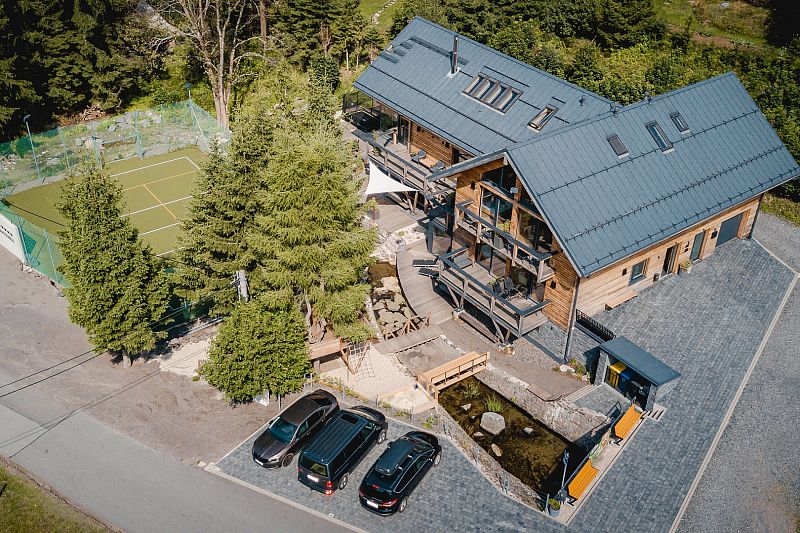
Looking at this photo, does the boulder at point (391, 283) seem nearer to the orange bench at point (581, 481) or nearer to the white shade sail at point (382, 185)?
the white shade sail at point (382, 185)

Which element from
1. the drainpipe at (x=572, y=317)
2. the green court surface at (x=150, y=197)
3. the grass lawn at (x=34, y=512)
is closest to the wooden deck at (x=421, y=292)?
the drainpipe at (x=572, y=317)

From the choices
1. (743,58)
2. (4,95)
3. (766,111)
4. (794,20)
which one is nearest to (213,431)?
(4,95)

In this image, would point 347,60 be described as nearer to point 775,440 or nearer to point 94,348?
point 94,348

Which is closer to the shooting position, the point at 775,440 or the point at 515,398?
the point at 775,440

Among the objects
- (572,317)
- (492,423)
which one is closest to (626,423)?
(572,317)

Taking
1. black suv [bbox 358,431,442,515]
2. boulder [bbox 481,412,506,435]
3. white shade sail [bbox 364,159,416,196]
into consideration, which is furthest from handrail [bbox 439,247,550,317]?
black suv [bbox 358,431,442,515]

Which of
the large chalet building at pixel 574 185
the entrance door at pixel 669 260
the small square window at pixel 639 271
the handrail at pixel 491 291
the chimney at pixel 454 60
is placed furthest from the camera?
the chimney at pixel 454 60

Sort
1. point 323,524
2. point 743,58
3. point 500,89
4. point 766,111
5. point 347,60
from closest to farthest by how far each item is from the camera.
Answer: point 323,524 → point 500,89 → point 766,111 → point 743,58 → point 347,60

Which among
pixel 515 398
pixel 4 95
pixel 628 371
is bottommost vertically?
pixel 515 398
